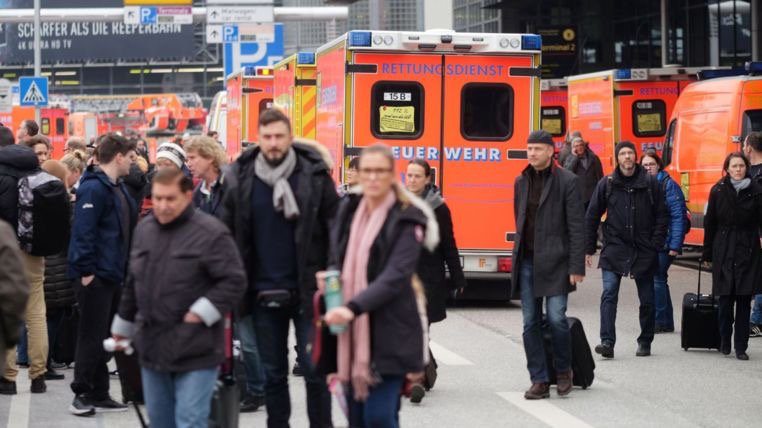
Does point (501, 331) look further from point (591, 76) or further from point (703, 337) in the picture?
point (591, 76)

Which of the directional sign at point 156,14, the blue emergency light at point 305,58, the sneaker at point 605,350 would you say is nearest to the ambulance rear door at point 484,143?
the sneaker at point 605,350

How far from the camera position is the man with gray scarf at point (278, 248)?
24.8 feet

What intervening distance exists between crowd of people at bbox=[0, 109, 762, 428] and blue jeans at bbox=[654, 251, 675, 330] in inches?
60.1

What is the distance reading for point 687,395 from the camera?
1048 cm

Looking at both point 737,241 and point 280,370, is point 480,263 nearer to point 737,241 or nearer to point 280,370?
point 737,241

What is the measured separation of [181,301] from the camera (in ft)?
21.9

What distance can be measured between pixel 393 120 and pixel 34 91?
1774 centimetres

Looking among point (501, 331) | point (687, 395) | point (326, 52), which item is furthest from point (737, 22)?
point (687, 395)

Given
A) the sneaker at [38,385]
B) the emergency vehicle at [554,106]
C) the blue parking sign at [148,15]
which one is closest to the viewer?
the sneaker at [38,385]

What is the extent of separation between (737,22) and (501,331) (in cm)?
1770

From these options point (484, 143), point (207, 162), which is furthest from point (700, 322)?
point (207, 162)

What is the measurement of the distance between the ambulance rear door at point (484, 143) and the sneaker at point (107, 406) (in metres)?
6.52

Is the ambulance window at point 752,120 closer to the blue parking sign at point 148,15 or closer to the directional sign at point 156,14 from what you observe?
the directional sign at point 156,14

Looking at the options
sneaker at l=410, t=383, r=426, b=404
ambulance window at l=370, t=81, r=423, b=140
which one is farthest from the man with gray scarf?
ambulance window at l=370, t=81, r=423, b=140
